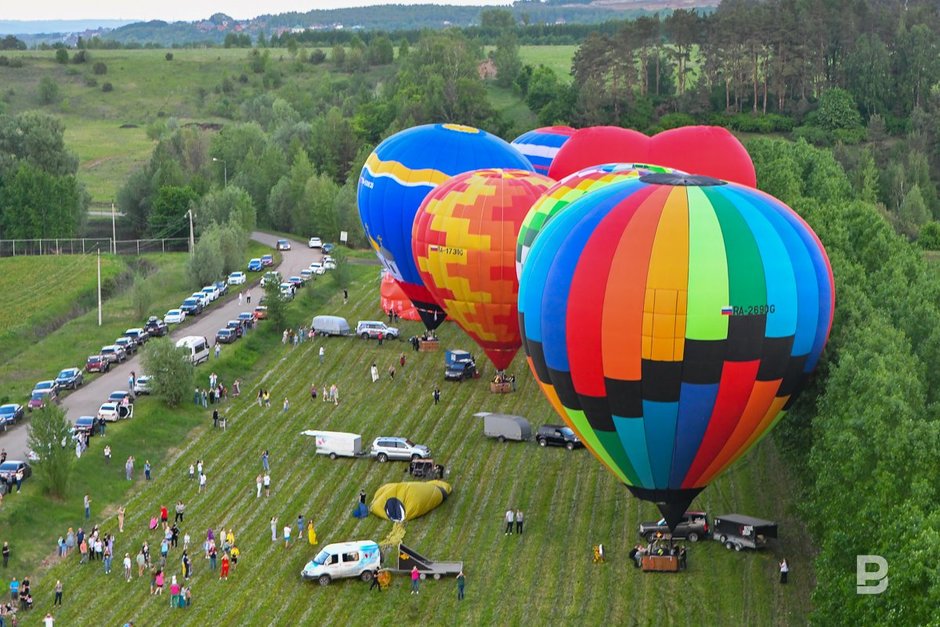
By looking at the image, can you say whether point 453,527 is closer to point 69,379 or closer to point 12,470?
point 12,470

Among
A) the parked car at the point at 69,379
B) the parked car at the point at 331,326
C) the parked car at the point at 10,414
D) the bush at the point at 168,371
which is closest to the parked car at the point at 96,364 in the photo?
the parked car at the point at 69,379

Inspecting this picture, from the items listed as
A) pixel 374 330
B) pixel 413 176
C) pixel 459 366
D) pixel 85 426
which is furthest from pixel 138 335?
pixel 459 366

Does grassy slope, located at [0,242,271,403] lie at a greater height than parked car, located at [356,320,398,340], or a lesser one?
lesser

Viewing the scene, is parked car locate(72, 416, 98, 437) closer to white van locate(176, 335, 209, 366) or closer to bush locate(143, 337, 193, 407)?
bush locate(143, 337, 193, 407)

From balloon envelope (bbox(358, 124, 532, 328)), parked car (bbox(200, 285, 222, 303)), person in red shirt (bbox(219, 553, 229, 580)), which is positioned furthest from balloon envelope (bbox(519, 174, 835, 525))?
parked car (bbox(200, 285, 222, 303))

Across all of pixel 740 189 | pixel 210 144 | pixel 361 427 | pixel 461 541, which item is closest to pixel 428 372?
pixel 361 427
